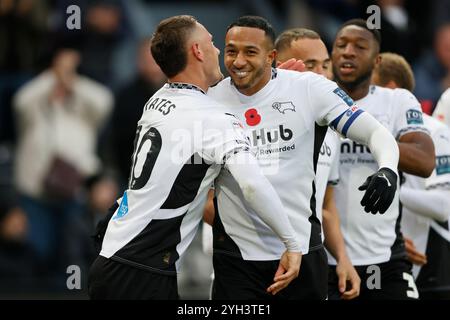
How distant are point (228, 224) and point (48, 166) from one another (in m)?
5.89

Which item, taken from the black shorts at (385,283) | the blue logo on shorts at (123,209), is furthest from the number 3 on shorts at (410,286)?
the blue logo on shorts at (123,209)

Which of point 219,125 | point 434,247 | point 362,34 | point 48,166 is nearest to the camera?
point 219,125

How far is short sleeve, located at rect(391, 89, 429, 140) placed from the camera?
689 cm

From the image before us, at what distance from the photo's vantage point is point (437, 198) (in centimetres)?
743

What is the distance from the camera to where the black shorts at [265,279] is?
240 inches

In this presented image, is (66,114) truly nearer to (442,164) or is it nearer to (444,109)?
(444,109)

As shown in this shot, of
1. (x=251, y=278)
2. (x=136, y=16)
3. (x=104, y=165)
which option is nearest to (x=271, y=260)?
(x=251, y=278)

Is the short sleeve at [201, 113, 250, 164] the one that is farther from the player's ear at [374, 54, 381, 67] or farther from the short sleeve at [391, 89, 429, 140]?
the player's ear at [374, 54, 381, 67]

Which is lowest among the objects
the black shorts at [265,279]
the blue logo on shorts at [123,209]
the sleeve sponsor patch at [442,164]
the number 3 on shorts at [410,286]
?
the number 3 on shorts at [410,286]

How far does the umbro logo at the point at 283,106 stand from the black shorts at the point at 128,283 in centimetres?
115

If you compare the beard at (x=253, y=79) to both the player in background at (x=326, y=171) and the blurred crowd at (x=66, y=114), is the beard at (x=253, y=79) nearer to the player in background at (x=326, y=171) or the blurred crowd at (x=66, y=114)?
the player in background at (x=326, y=171)

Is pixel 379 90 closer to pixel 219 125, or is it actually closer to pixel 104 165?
pixel 219 125
